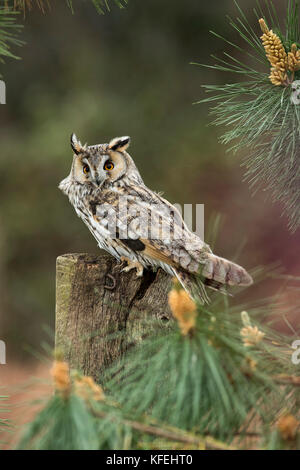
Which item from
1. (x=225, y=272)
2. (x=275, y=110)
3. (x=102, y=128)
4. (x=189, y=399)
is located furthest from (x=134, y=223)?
(x=102, y=128)

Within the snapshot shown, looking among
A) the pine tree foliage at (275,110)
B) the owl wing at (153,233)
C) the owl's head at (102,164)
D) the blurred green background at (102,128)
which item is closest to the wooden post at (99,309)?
the owl wing at (153,233)

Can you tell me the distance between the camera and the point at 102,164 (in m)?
2.76

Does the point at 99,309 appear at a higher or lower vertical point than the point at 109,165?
lower

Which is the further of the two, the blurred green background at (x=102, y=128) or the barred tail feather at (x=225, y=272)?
the blurred green background at (x=102, y=128)

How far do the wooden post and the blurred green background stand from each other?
493cm

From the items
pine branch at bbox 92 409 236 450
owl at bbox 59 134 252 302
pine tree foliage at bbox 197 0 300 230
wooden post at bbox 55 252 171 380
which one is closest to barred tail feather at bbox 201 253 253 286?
owl at bbox 59 134 252 302

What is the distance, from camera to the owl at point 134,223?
6.85 feet

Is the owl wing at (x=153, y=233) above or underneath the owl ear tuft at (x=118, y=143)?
underneath

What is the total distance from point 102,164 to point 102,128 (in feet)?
13.6

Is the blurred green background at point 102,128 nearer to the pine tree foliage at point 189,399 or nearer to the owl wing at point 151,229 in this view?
the owl wing at point 151,229

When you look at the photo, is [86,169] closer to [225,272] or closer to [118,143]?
[118,143]

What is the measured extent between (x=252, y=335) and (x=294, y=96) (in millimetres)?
834

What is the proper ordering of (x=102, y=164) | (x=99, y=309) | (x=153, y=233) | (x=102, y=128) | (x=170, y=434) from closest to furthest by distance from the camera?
(x=170, y=434) → (x=99, y=309) → (x=153, y=233) → (x=102, y=164) → (x=102, y=128)

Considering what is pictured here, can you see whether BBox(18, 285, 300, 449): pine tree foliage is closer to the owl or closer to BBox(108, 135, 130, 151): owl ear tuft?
the owl
